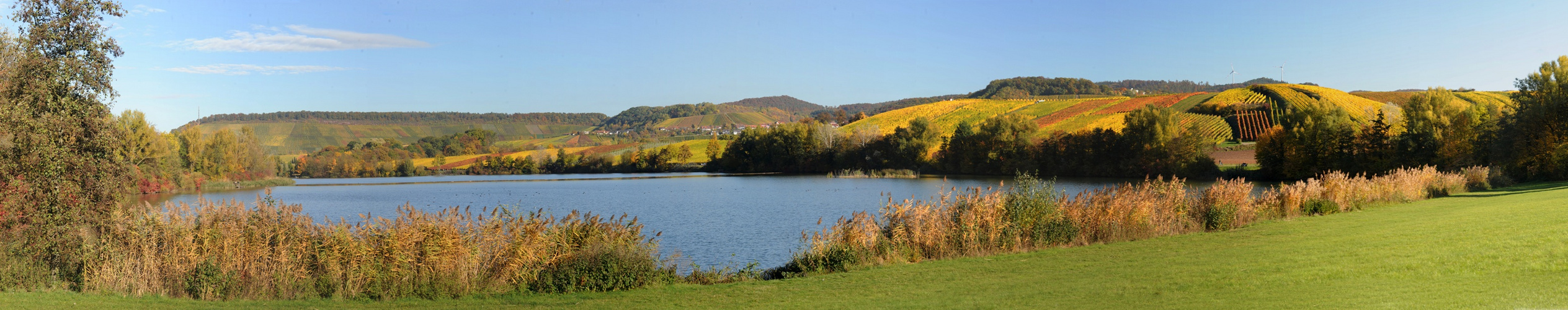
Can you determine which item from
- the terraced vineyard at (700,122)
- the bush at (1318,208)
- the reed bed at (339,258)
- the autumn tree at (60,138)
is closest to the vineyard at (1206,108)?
the bush at (1318,208)

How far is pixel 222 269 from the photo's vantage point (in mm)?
11078

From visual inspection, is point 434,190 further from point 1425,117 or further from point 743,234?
point 1425,117

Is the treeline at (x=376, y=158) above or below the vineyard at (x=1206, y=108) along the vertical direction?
below

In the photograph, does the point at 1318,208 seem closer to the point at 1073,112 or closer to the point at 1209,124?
the point at 1209,124

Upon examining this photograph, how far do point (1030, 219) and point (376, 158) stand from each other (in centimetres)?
11363

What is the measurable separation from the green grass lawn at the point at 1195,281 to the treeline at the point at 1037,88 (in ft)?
435

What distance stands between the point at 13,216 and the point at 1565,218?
80.7 ft

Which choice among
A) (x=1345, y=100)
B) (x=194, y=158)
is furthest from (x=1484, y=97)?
(x=194, y=158)

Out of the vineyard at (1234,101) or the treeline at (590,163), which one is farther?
the treeline at (590,163)

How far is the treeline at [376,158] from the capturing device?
105 m

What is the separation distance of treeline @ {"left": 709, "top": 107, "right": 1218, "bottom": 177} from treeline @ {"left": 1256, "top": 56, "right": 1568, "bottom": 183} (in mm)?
6256

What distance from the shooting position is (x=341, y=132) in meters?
156

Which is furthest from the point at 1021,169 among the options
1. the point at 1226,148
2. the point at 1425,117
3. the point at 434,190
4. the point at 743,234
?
the point at 743,234

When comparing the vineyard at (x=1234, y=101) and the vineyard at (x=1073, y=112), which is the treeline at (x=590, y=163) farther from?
the vineyard at (x=1234, y=101)
